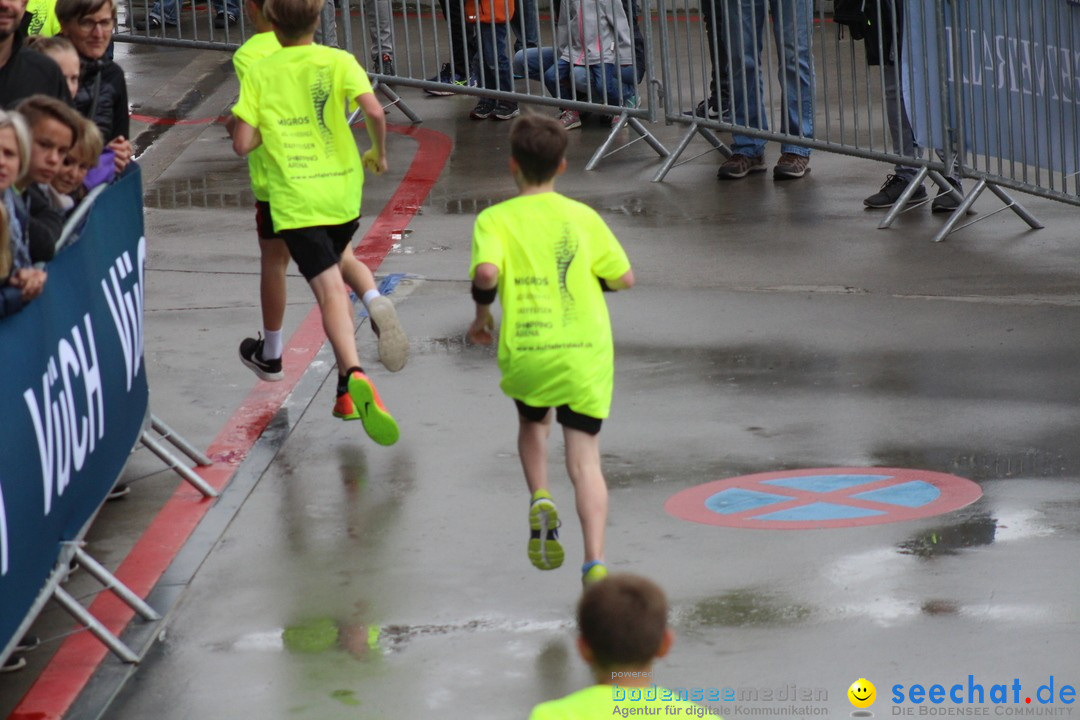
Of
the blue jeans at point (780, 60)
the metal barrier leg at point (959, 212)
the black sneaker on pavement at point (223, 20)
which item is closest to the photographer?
the metal barrier leg at point (959, 212)

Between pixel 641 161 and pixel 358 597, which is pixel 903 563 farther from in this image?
pixel 641 161

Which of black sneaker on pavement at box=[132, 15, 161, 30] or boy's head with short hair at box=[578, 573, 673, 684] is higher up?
boy's head with short hair at box=[578, 573, 673, 684]

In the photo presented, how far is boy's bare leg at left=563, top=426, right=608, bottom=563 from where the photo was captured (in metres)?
5.45

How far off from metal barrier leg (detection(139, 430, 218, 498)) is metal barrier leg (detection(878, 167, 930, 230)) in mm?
5422

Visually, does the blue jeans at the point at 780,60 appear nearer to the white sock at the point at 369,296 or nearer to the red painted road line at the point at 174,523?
the red painted road line at the point at 174,523

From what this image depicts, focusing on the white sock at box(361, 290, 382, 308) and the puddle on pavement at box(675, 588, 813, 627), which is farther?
the white sock at box(361, 290, 382, 308)

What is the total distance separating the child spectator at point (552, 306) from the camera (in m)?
5.46

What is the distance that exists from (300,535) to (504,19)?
810 centimetres

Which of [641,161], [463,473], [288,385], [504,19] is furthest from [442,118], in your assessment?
[463,473]

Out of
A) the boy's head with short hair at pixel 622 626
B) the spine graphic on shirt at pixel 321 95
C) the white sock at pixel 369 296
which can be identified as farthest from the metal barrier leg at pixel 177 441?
the boy's head with short hair at pixel 622 626

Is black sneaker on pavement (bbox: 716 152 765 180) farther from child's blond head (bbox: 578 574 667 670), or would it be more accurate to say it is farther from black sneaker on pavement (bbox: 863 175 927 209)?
child's blond head (bbox: 578 574 667 670)

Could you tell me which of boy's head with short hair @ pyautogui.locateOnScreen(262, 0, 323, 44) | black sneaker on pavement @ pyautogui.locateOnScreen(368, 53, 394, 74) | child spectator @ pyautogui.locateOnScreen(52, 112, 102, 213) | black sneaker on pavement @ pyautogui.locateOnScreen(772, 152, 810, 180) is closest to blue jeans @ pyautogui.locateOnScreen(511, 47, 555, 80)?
black sneaker on pavement @ pyautogui.locateOnScreen(368, 53, 394, 74)

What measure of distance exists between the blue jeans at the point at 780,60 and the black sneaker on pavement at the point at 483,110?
283 cm

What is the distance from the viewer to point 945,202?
10.9 metres
